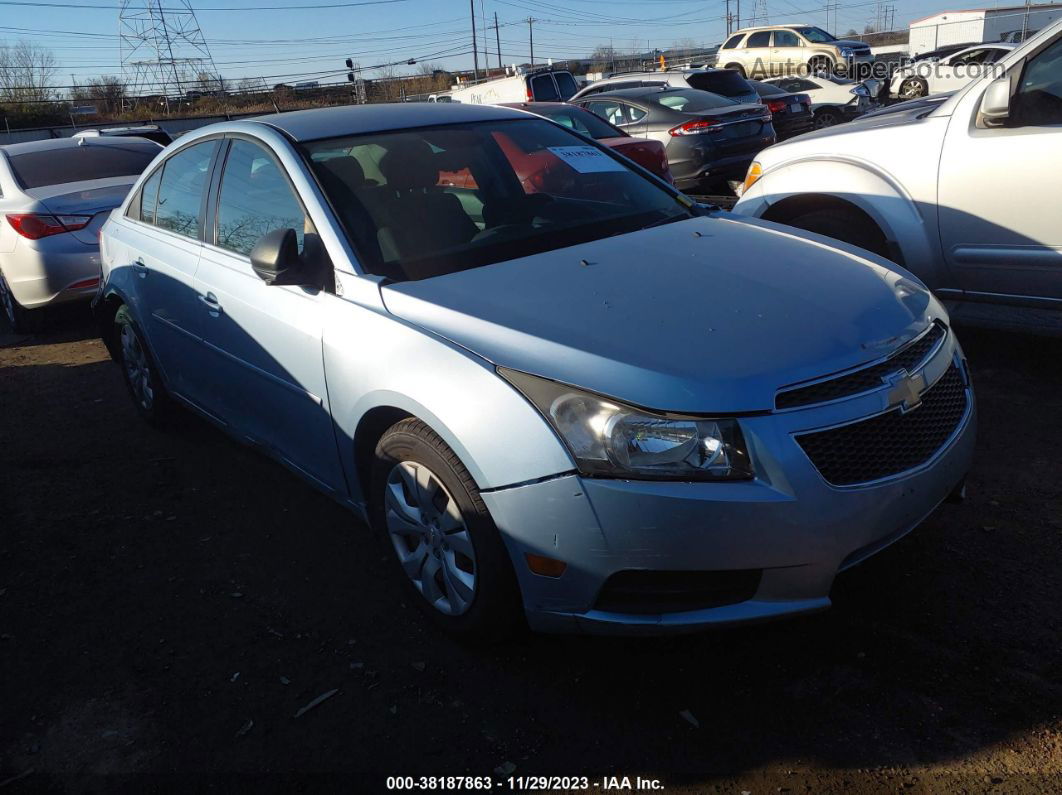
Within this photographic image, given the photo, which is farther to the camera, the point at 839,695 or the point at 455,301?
the point at 455,301

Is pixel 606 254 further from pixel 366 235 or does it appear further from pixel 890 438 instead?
pixel 890 438

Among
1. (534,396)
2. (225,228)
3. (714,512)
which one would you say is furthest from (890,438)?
(225,228)

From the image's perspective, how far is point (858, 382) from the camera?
8.28 feet

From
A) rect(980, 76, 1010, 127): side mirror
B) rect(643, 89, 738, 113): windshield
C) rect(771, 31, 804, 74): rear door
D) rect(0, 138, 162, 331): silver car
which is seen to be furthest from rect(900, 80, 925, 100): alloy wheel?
rect(0, 138, 162, 331): silver car

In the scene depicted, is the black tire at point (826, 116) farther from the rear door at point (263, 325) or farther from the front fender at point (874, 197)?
the rear door at point (263, 325)

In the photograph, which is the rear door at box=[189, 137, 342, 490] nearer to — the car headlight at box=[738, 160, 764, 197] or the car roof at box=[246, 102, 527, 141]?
the car roof at box=[246, 102, 527, 141]

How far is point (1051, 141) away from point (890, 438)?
8.45ft

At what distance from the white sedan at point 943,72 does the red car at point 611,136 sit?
1378 cm

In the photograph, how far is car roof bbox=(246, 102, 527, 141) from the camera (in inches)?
147

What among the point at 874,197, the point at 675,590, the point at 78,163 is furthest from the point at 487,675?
the point at 78,163

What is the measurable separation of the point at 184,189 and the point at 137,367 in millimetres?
1247

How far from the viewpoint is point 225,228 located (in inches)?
154

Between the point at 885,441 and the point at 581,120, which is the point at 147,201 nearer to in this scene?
the point at 885,441

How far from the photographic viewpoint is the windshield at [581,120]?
32.0 feet
